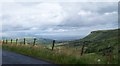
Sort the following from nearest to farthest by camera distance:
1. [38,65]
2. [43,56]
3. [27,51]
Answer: [38,65]
[43,56]
[27,51]

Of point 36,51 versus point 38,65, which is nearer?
point 38,65

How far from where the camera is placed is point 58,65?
20281 millimetres

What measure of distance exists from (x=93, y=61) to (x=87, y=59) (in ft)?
2.80

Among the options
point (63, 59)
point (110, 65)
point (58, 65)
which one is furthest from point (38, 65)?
point (110, 65)

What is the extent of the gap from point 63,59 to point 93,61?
265 cm

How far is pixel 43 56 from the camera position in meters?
26.6

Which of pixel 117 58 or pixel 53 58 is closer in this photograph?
pixel 117 58

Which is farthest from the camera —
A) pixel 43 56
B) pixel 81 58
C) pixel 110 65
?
pixel 43 56

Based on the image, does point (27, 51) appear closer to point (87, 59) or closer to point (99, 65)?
point (87, 59)

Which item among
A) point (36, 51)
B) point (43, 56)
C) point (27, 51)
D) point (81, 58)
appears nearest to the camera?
point (81, 58)

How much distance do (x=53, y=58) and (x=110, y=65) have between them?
247 inches

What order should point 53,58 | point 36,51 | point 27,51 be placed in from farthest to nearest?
1. point 27,51
2. point 36,51
3. point 53,58


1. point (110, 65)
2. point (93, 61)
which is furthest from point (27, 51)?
point (110, 65)

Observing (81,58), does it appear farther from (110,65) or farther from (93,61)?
(110,65)
